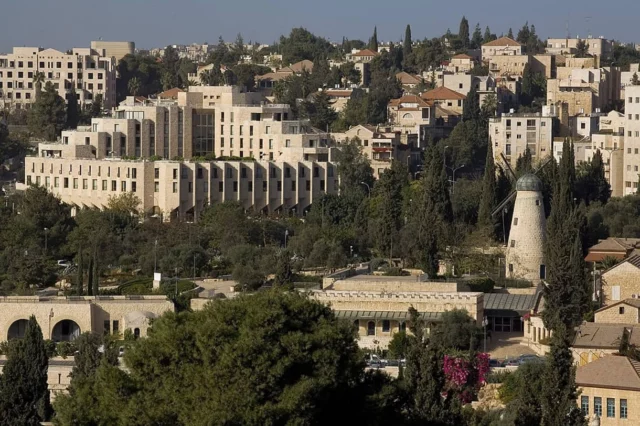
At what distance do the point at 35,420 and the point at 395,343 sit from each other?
1357 cm

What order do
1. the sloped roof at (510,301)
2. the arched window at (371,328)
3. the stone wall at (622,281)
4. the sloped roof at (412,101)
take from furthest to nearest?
the sloped roof at (412,101) < the stone wall at (622,281) < the sloped roof at (510,301) < the arched window at (371,328)

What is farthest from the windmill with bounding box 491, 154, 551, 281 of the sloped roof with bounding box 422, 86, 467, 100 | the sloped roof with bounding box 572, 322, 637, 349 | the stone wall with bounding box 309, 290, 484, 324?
the sloped roof with bounding box 422, 86, 467, 100

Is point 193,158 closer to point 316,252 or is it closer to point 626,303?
point 316,252

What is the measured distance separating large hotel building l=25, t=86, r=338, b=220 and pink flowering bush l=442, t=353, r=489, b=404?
31.2 meters

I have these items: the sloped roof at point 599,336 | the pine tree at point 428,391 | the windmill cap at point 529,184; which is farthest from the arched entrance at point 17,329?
the pine tree at point 428,391

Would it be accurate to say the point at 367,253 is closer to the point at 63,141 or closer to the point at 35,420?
the point at 63,141

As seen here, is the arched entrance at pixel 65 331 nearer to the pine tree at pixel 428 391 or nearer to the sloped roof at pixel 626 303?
the sloped roof at pixel 626 303

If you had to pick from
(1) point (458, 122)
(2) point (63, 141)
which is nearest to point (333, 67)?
(1) point (458, 122)

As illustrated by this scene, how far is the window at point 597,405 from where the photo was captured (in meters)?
48.6

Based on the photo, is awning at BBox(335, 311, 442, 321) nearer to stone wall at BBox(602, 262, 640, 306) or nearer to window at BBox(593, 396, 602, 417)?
stone wall at BBox(602, 262, 640, 306)

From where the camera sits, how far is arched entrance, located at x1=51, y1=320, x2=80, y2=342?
61.6m

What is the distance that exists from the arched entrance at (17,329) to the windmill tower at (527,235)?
52.2ft

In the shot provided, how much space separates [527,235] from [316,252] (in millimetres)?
7189

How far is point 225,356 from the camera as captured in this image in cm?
3978
